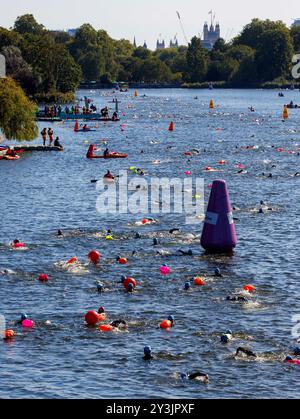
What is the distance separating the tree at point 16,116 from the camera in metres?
91.9

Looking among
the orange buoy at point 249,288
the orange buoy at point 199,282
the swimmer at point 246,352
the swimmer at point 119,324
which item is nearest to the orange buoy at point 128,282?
the orange buoy at point 199,282

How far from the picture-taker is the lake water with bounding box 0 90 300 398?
95.2 ft

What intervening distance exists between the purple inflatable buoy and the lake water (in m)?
0.75

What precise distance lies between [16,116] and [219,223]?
51871mm

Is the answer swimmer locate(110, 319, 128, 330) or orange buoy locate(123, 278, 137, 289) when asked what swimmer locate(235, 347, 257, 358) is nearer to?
swimmer locate(110, 319, 128, 330)

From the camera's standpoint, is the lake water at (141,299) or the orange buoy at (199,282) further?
the orange buoy at (199,282)

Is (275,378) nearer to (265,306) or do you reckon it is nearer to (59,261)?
(265,306)

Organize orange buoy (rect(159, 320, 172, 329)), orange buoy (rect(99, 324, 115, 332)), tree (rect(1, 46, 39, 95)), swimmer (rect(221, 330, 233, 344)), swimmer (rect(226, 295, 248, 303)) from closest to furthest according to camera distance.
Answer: swimmer (rect(221, 330, 233, 344)), orange buoy (rect(99, 324, 115, 332)), orange buoy (rect(159, 320, 172, 329)), swimmer (rect(226, 295, 248, 303)), tree (rect(1, 46, 39, 95))

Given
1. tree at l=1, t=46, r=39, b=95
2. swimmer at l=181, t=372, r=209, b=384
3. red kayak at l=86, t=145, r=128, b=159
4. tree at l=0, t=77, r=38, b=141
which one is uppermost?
tree at l=1, t=46, r=39, b=95

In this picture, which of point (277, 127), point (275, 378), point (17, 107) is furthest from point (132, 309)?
point (277, 127)

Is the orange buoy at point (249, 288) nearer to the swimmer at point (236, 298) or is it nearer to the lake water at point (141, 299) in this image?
the lake water at point (141, 299)

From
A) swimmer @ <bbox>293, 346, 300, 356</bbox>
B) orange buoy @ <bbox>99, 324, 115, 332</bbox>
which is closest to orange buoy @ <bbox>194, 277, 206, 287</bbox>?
orange buoy @ <bbox>99, 324, 115, 332</bbox>

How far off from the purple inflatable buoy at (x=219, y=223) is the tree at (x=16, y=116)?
5053 cm
